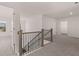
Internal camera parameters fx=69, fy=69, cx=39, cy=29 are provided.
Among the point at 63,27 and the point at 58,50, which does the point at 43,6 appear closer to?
the point at 58,50

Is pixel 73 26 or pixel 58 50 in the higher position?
pixel 73 26

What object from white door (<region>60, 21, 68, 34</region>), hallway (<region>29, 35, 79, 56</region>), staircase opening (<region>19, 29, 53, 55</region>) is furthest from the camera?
white door (<region>60, 21, 68, 34</region>)

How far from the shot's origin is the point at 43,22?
22.6 feet

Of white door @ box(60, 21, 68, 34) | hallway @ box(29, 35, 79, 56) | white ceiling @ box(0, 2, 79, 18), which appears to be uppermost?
white ceiling @ box(0, 2, 79, 18)

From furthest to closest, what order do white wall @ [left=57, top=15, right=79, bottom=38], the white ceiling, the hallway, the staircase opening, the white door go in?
the white door, white wall @ [left=57, top=15, right=79, bottom=38], the staircase opening, the white ceiling, the hallway

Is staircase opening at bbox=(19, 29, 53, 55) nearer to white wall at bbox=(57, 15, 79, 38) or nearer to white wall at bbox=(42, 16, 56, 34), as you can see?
white wall at bbox=(42, 16, 56, 34)

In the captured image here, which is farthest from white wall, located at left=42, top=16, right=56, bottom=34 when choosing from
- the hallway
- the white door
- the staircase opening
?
the hallway

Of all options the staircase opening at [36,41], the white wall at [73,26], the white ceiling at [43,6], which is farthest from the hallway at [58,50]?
the white wall at [73,26]

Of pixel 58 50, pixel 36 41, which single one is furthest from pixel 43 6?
pixel 36 41

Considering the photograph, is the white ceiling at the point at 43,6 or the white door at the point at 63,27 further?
the white door at the point at 63,27

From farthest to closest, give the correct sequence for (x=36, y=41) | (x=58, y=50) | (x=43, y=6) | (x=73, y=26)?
(x=73, y=26) → (x=36, y=41) → (x=43, y=6) → (x=58, y=50)

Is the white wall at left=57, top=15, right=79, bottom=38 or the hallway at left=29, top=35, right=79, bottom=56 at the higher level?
the white wall at left=57, top=15, right=79, bottom=38

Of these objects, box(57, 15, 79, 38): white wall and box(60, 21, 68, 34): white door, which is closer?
box(57, 15, 79, 38): white wall

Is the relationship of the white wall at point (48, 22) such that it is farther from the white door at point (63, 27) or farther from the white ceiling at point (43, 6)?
the white ceiling at point (43, 6)
